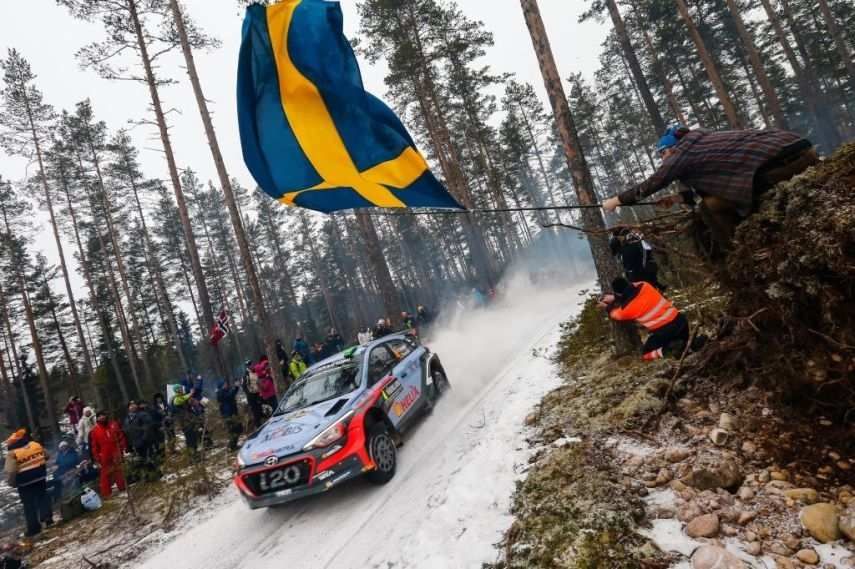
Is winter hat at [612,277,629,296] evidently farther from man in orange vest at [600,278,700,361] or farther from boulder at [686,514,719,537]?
boulder at [686,514,719,537]

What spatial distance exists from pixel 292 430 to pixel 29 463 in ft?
21.0

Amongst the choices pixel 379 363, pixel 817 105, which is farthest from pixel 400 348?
pixel 817 105

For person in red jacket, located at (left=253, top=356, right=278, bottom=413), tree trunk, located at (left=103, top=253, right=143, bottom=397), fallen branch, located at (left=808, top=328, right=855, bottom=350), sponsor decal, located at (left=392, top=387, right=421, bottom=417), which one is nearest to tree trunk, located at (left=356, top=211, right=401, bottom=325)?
person in red jacket, located at (left=253, top=356, right=278, bottom=413)

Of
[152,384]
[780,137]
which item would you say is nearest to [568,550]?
[780,137]

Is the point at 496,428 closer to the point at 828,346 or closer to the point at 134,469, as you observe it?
the point at 828,346

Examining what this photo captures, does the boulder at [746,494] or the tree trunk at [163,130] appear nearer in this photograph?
the boulder at [746,494]

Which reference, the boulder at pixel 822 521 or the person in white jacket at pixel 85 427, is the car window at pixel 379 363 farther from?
the person in white jacket at pixel 85 427

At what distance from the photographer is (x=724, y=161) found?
10.5 ft

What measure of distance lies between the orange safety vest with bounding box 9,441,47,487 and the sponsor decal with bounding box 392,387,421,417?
278 inches

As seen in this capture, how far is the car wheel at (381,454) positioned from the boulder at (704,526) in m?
3.48

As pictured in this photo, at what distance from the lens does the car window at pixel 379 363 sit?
6.63 m

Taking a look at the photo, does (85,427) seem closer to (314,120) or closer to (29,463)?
(29,463)

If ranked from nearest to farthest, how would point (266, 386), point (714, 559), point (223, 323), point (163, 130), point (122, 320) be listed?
point (714, 559) < point (266, 386) < point (223, 323) < point (163, 130) < point (122, 320)

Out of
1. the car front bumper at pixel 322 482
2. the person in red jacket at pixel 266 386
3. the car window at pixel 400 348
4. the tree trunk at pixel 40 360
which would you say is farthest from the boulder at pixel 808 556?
the tree trunk at pixel 40 360
